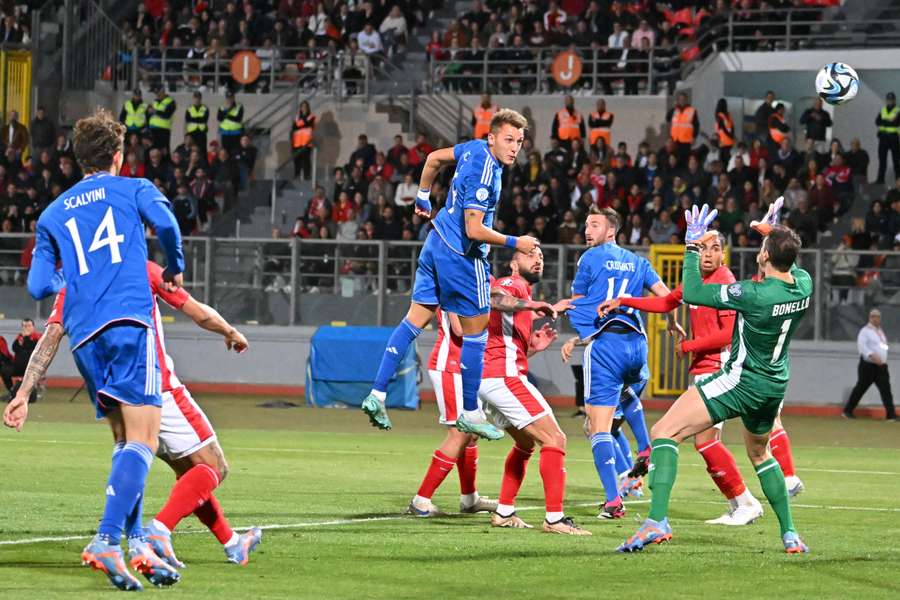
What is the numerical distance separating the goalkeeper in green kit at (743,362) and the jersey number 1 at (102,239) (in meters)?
3.76

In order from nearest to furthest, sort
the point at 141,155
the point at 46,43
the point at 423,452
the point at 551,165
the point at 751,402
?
1. the point at 751,402
2. the point at 423,452
3. the point at 551,165
4. the point at 141,155
5. the point at 46,43

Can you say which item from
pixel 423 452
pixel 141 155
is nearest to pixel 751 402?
pixel 423 452

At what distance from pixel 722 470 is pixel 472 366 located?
224 centimetres

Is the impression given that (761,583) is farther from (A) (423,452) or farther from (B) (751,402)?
(A) (423,452)

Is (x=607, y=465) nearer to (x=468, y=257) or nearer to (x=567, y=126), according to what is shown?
(x=468, y=257)

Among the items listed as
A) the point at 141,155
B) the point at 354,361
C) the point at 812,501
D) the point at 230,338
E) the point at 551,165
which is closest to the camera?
the point at 230,338

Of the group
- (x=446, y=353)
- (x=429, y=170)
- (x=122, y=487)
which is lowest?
(x=122, y=487)

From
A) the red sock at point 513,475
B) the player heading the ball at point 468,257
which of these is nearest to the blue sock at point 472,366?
the player heading the ball at point 468,257

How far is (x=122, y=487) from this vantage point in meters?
8.21

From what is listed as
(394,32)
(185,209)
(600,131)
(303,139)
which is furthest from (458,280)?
(394,32)

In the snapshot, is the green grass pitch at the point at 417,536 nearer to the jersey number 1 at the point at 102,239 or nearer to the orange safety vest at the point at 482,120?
the jersey number 1 at the point at 102,239

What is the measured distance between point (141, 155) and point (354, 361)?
1005 cm

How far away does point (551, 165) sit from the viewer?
3189 cm

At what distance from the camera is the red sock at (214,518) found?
9.06m
